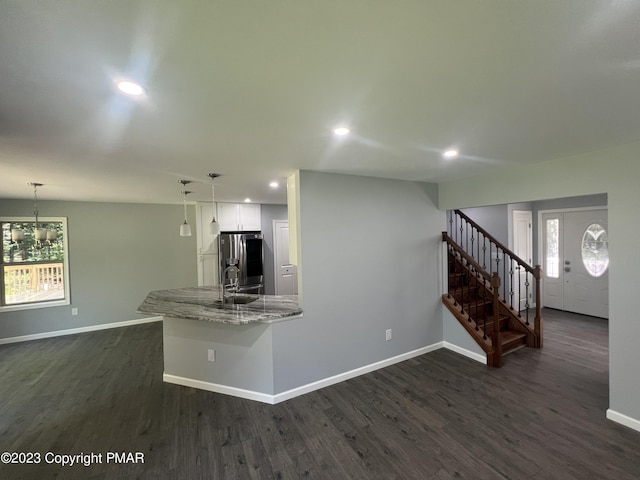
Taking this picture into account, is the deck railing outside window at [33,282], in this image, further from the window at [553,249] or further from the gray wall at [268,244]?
the window at [553,249]

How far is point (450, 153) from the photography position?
2438mm

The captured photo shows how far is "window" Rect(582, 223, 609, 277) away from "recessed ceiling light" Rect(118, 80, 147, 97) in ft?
22.9

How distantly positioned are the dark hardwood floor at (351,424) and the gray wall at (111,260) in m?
1.32

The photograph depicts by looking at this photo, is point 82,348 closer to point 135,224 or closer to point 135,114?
point 135,224

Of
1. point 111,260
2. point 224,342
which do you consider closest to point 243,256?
point 224,342

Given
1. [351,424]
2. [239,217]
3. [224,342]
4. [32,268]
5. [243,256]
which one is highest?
[239,217]

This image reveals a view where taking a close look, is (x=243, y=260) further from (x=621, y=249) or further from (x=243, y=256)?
(x=621, y=249)

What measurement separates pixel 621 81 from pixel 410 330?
10.2 ft

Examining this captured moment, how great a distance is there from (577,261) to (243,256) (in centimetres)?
655

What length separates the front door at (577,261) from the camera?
16.1 ft

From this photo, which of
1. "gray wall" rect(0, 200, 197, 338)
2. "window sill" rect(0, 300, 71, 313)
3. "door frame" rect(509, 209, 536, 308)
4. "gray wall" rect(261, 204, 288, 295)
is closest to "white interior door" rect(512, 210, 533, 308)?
"door frame" rect(509, 209, 536, 308)

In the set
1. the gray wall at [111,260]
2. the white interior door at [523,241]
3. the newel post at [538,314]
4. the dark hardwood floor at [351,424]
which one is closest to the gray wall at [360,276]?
the dark hardwood floor at [351,424]

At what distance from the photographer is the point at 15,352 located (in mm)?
4121

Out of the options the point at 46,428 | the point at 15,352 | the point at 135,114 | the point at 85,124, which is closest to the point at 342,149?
the point at 135,114
